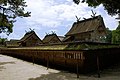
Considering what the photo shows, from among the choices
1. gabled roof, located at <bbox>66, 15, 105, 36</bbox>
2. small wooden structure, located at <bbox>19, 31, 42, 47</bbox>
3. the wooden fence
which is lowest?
the wooden fence

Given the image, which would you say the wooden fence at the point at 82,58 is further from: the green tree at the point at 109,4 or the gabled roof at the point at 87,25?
the gabled roof at the point at 87,25

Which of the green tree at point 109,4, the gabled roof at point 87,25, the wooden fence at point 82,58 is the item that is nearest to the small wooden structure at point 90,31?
the gabled roof at point 87,25

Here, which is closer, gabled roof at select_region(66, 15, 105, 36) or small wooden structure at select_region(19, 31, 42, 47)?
gabled roof at select_region(66, 15, 105, 36)

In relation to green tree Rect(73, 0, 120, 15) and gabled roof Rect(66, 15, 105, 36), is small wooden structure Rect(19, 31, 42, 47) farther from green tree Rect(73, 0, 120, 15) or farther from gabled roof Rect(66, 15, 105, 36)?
green tree Rect(73, 0, 120, 15)

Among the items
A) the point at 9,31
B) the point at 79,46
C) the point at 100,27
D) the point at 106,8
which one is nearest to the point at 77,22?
the point at 100,27

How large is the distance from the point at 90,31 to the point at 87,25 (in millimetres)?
3712

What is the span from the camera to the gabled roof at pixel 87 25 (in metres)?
33.7

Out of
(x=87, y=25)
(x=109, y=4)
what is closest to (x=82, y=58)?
(x=109, y=4)

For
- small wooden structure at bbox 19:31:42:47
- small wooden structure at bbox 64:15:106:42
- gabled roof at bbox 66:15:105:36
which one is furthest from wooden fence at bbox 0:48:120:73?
small wooden structure at bbox 19:31:42:47

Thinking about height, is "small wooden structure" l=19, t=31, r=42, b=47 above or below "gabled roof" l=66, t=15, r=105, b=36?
below

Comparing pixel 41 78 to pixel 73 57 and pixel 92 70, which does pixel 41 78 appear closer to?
pixel 73 57

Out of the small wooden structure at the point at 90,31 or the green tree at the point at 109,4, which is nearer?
the green tree at the point at 109,4

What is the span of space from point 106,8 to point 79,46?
5.67 metres

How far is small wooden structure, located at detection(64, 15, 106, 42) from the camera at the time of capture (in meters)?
32.5
